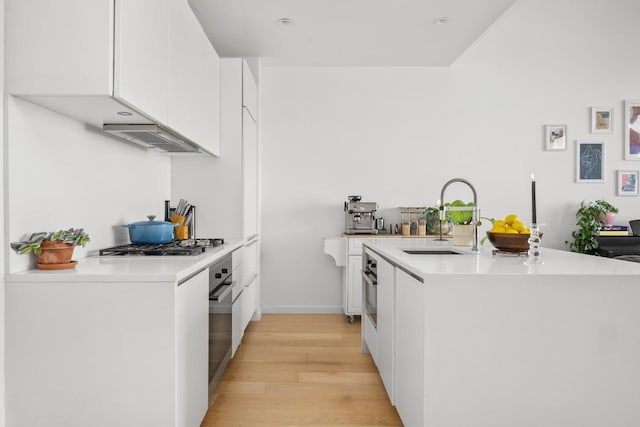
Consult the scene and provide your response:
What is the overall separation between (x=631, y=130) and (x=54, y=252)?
5.43m

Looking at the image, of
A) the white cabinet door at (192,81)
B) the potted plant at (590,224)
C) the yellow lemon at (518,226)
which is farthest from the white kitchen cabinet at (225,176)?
the potted plant at (590,224)

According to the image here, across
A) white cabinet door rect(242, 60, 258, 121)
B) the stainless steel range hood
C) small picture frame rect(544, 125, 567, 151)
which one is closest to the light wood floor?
the stainless steel range hood

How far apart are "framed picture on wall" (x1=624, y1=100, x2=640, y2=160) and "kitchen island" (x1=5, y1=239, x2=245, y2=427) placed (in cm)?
503

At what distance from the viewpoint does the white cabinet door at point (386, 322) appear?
81.2 inches

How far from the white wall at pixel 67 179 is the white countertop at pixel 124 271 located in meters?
0.13

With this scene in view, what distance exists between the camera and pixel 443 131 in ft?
15.0

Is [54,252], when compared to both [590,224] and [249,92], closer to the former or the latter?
[249,92]

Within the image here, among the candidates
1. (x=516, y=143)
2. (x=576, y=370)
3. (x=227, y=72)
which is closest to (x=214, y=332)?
(x=576, y=370)

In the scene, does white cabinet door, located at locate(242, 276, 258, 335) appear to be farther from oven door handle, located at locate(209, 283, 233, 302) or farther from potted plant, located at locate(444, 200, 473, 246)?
potted plant, located at locate(444, 200, 473, 246)

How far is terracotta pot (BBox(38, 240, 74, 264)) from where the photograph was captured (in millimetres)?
1614

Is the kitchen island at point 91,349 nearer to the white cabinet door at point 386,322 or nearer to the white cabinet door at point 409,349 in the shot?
the white cabinet door at point 409,349

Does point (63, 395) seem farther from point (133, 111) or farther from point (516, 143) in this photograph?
point (516, 143)

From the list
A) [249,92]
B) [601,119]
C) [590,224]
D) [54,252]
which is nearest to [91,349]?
[54,252]

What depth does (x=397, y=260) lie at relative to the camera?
1.88m
